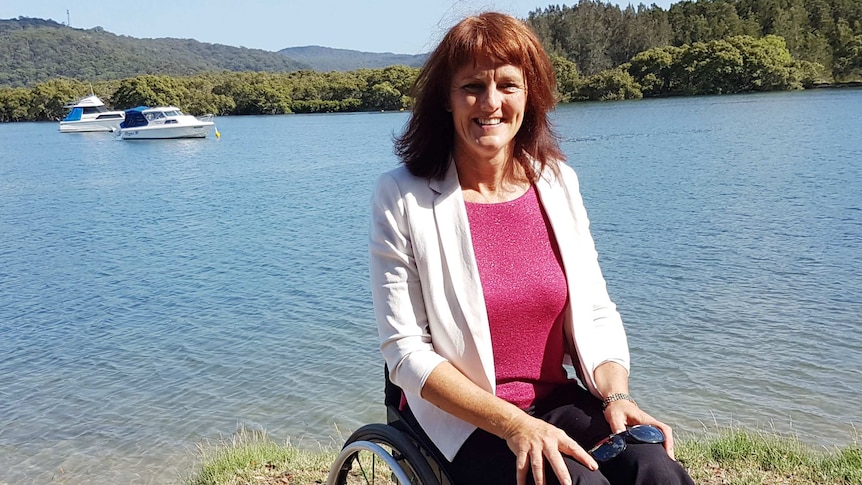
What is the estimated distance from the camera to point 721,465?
3.40 meters

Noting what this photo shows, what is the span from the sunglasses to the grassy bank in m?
1.40

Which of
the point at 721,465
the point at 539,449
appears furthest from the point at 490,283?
the point at 721,465

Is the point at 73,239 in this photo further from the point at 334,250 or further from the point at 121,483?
the point at 121,483

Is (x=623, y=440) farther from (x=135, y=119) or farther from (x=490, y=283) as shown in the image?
(x=135, y=119)

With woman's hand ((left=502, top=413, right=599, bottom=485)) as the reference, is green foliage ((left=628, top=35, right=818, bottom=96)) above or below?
above

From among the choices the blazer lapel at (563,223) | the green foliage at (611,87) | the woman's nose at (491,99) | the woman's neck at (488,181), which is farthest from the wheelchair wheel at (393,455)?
the green foliage at (611,87)

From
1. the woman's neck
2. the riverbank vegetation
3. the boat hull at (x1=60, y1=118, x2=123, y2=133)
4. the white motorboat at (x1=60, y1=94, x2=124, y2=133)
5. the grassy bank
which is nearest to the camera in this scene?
the woman's neck

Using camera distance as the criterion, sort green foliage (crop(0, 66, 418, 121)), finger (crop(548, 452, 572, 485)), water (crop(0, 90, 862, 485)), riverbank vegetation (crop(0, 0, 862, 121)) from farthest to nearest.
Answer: green foliage (crop(0, 66, 418, 121)) < riverbank vegetation (crop(0, 0, 862, 121)) < water (crop(0, 90, 862, 485)) < finger (crop(548, 452, 572, 485))

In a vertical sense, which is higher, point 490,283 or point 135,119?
point 490,283

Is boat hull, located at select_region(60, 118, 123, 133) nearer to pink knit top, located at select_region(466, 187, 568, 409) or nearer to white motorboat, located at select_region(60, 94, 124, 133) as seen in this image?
white motorboat, located at select_region(60, 94, 124, 133)

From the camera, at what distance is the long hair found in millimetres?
2170

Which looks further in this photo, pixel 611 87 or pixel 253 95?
pixel 253 95

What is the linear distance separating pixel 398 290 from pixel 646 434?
73cm

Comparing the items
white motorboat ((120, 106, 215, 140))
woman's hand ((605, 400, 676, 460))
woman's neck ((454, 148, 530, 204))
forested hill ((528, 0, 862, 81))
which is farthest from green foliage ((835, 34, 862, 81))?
woman's hand ((605, 400, 676, 460))
